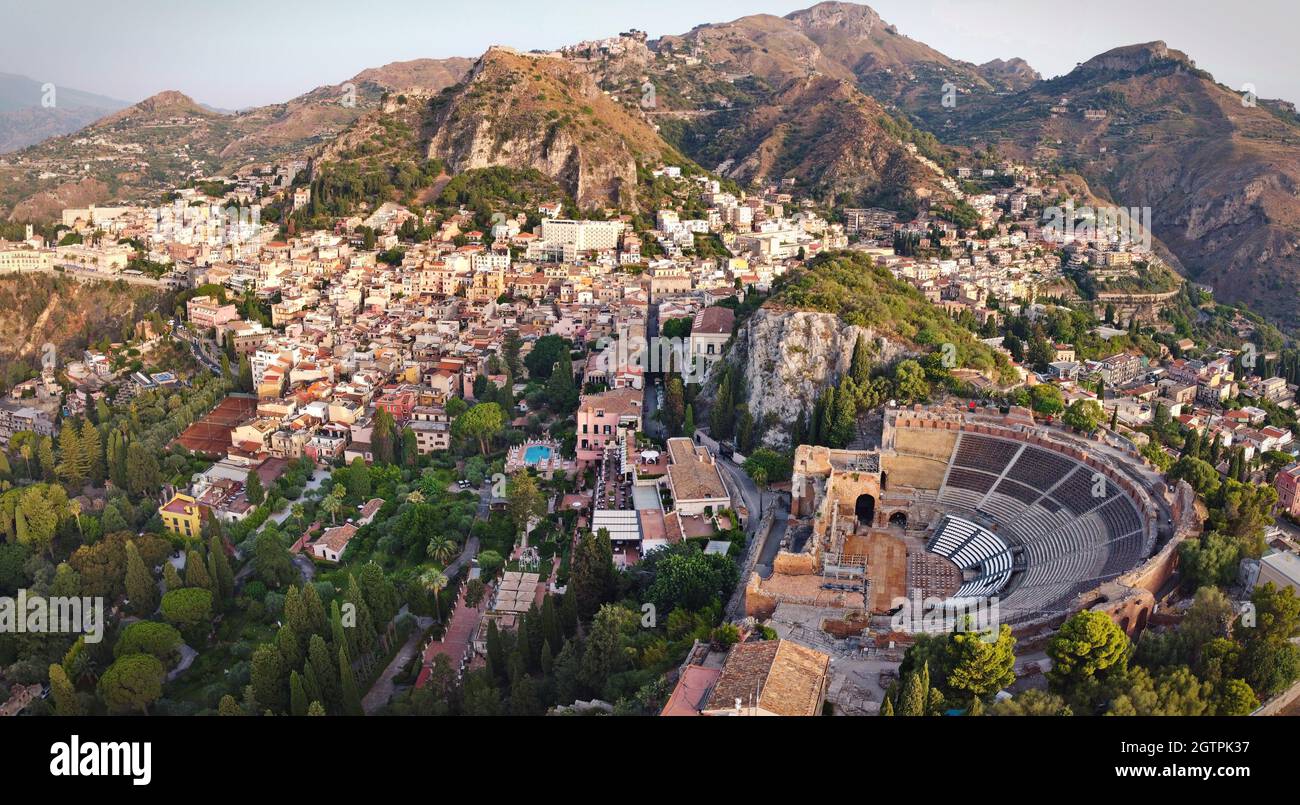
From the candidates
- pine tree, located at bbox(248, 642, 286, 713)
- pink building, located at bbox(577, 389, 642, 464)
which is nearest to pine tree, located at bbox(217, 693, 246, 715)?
pine tree, located at bbox(248, 642, 286, 713)

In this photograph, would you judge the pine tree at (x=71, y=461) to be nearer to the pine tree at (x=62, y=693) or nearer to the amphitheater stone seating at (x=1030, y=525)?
the pine tree at (x=62, y=693)

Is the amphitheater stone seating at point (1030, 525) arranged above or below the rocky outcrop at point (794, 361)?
below

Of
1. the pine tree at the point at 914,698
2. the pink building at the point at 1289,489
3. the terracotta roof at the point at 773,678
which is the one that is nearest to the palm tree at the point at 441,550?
the terracotta roof at the point at 773,678

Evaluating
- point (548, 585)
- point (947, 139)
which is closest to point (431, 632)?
point (548, 585)

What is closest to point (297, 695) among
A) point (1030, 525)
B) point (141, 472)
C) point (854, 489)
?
point (854, 489)

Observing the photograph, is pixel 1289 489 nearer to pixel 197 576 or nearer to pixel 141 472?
pixel 197 576

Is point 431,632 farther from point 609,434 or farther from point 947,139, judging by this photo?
point 947,139
